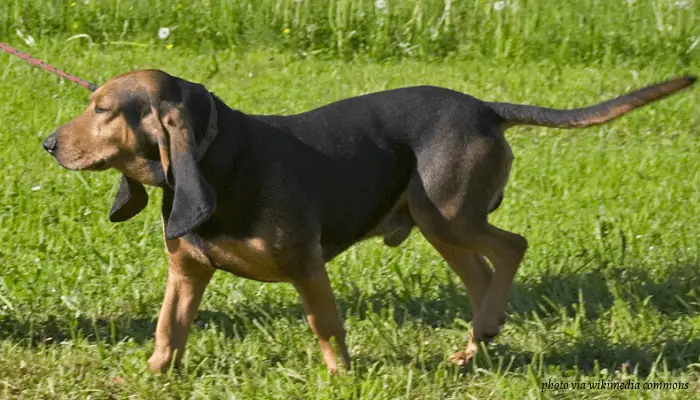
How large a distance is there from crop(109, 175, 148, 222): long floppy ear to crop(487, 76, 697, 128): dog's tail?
1.53 metres

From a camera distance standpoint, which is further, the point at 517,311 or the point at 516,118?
the point at 517,311

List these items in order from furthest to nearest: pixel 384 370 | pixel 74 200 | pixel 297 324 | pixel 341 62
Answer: pixel 341 62
pixel 74 200
pixel 297 324
pixel 384 370

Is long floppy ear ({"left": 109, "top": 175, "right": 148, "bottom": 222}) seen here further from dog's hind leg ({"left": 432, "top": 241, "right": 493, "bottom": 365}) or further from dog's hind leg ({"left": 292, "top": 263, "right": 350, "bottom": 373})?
dog's hind leg ({"left": 432, "top": 241, "right": 493, "bottom": 365})

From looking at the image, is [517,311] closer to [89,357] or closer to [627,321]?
[627,321]

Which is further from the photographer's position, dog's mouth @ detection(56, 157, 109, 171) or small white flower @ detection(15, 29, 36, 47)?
small white flower @ detection(15, 29, 36, 47)

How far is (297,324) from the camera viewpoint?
5723mm

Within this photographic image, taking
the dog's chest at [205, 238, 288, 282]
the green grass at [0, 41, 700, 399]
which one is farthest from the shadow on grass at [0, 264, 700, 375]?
the dog's chest at [205, 238, 288, 282]

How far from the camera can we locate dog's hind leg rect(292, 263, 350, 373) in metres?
4.91

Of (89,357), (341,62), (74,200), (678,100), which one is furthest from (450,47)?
(89,357)

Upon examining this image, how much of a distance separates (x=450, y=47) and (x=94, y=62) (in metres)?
2.66

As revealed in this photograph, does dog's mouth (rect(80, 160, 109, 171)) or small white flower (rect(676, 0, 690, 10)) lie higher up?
small white flower (rect(676, 0, 690, 10))

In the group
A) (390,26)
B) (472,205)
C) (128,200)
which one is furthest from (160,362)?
(390,26)

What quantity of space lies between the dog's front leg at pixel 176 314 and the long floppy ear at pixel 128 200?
28 cm

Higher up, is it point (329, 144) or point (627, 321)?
point (329, 144)
